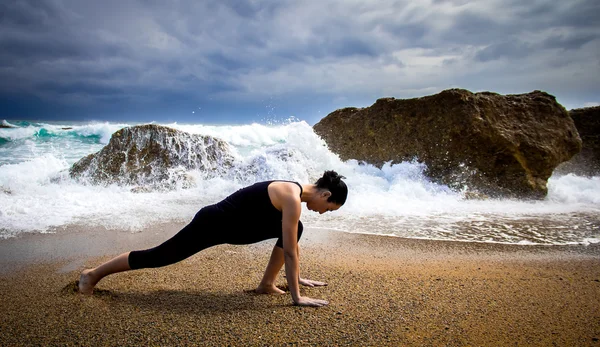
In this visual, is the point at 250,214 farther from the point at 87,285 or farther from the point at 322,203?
the point at 87,285

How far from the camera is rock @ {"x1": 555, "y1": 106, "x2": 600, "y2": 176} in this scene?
1130 centimetres

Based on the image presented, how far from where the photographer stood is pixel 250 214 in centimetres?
276

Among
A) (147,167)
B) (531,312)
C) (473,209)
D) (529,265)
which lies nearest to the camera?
(531,312)

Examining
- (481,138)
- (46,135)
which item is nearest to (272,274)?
(481,138)

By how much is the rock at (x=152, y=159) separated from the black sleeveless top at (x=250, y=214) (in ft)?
21.3

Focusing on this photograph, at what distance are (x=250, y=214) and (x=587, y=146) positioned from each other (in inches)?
529

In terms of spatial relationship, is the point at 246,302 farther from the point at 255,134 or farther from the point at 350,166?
the point at 255,134

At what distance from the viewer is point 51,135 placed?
962 inches

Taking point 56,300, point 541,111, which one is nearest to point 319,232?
point 56,300

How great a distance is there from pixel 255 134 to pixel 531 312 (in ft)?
84.9

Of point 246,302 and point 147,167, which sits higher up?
point 147,167

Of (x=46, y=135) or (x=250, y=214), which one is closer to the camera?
(x=250, y=214)

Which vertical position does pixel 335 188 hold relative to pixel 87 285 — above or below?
above

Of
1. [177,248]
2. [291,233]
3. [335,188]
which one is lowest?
[177,248]
